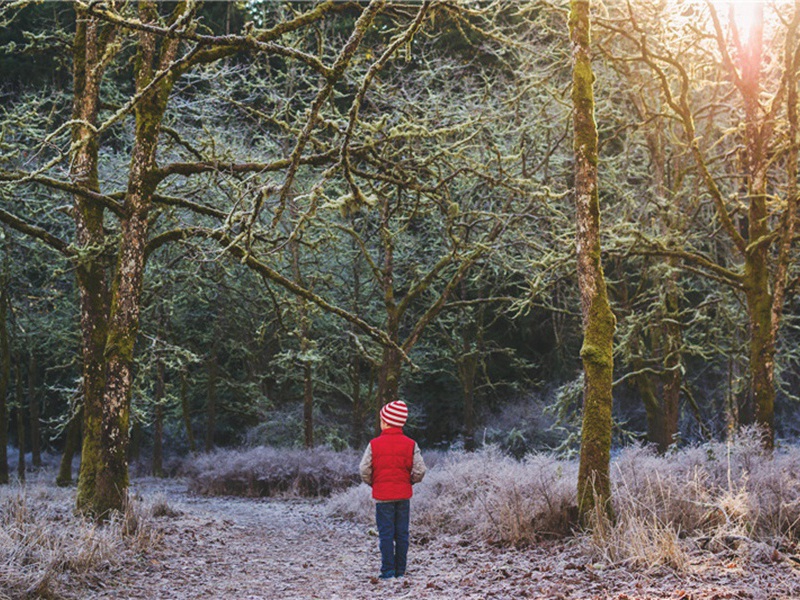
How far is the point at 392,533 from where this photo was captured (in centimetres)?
695

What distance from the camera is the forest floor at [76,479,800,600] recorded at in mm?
5242

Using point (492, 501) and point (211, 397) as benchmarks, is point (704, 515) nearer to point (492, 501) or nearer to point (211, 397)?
point (492, 501)

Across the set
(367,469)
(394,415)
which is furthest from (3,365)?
(394,415)

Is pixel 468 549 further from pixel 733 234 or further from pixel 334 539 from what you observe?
pixel 733 234

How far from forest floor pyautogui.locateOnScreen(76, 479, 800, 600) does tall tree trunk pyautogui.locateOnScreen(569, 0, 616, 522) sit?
0.74 m

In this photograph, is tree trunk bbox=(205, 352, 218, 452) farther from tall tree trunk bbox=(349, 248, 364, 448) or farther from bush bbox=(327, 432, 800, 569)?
bush bbox=(327, 432, 800, 569)

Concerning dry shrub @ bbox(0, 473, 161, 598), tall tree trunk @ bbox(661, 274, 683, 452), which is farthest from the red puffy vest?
tall tree trunk @ bbox(661, 274, 683, 452)

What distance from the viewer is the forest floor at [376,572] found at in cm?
524

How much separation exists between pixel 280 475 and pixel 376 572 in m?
9.83

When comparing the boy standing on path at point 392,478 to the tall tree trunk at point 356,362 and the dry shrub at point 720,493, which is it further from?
the tall tree trunk at point 356,362

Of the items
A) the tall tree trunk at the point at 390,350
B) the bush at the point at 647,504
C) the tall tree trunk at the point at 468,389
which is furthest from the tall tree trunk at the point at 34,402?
the bush at the point at 647,504

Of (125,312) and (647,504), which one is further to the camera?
(125,312)

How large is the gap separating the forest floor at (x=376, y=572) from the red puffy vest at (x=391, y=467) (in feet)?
2.72

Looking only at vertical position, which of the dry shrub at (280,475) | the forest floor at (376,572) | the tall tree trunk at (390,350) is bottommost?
the dry shrub at (280,475)
